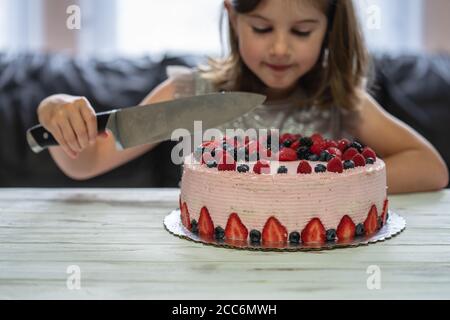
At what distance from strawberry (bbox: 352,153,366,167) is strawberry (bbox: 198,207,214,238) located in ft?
0.86

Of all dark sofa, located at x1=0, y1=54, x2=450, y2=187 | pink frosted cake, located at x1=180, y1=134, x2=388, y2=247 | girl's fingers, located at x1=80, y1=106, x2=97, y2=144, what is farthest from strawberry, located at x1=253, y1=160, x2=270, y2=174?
dark sofa, located at x1=0, y1=54, x2=450, y2=187

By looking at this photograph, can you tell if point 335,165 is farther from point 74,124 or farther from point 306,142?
point 74,124

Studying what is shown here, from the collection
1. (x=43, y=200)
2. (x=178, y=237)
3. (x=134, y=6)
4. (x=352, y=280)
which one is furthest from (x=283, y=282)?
(x=134, y=6)

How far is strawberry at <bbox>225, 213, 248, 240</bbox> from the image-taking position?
3.60 ft

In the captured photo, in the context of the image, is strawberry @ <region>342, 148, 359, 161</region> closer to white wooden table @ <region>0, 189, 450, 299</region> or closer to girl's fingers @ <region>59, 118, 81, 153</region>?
white wooden table @ <region>0, 189, 450, 299</region>

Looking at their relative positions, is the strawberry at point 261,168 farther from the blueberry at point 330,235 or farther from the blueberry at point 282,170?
the blueberry at point 330,235

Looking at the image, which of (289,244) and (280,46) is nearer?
(289,244)

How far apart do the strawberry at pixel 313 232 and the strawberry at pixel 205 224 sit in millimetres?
155

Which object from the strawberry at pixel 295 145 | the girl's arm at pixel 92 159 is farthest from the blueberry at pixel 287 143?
the girl's arm at pixel 92 159

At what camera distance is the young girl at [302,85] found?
1.57 metres

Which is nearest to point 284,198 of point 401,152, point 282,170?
point 282,170

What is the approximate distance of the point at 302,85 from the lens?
1894mm

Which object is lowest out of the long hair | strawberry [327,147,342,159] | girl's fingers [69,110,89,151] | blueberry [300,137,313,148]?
strawberry [327,147,342,159]

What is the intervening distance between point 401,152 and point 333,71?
0.89 feet
